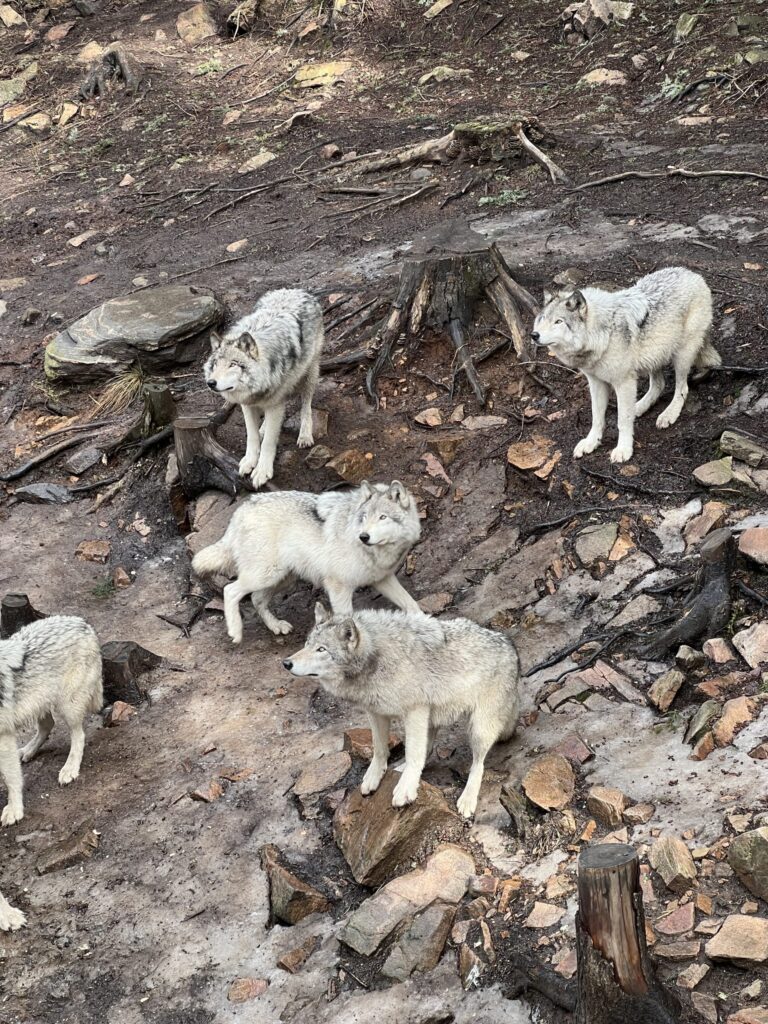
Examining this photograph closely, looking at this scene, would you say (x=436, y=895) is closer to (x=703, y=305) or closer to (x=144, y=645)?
(x=144, y=645)

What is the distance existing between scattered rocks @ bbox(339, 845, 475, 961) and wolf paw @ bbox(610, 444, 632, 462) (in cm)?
501

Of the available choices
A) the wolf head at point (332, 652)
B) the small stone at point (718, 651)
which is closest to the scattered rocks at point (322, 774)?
the wolf head at point (332, 652)

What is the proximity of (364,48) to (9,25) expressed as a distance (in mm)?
11260

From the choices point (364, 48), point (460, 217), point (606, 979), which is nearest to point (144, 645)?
point (606, 979)

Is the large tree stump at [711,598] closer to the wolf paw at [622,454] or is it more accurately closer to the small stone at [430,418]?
the wolf paw at [622,454]

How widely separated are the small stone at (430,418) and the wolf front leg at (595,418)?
1.94 m

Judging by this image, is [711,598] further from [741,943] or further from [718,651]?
[741,943]

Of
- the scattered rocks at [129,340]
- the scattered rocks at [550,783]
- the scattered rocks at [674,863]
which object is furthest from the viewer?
the scattered rocks at [129,340]

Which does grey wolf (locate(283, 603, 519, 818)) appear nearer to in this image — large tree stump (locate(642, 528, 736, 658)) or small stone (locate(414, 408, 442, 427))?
large tree stump (locate(642, 528, 736, 658))

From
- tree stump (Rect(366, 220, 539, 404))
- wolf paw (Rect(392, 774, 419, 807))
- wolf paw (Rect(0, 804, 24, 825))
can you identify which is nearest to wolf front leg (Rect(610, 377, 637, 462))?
tree stump (Rect(366, 220, 539, 404))

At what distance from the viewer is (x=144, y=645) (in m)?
9.80

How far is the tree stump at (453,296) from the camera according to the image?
12133mm

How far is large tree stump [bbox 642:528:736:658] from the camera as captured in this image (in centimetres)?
704

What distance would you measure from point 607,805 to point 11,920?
4137 mm
